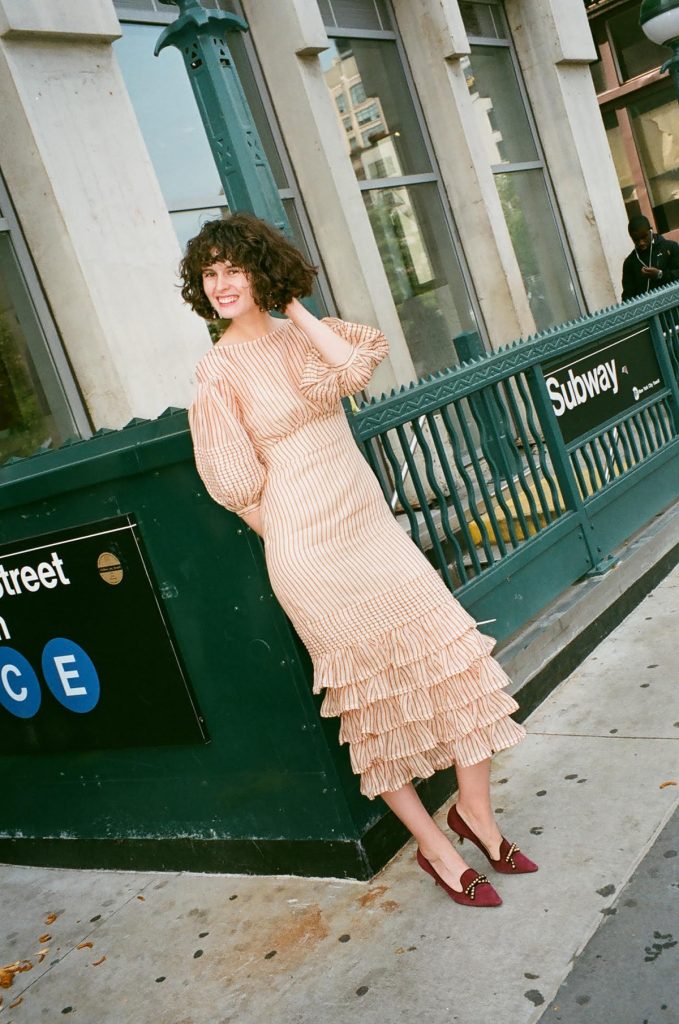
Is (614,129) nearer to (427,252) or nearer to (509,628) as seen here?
(427,252)

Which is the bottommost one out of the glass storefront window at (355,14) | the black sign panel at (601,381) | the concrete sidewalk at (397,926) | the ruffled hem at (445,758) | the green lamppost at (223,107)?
the concrete sidewalk at (397,926)

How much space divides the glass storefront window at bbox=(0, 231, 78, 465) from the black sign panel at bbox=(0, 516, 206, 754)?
3.24 meters

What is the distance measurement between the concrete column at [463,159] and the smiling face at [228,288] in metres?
7.93

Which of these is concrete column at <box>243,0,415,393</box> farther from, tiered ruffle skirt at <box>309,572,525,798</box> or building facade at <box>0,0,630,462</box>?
tiered ruffle skirt at <box>309,572,525,798</box>

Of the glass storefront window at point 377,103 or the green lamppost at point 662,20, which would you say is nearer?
the green lamppost at point 662,20

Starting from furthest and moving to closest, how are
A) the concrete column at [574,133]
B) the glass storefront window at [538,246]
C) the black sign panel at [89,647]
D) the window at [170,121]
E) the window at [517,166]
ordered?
the concrete column at [574,133] → the glass storefront window at [538,246] → the window at [517,166] → the window at [170,121] → the black sign panel at [89,647]

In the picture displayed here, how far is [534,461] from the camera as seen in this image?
5090mm

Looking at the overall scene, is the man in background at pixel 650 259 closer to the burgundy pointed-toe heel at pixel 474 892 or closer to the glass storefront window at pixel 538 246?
the glass storefront window at pixel 538 246

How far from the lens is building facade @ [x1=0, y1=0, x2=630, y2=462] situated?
6684 millimetres

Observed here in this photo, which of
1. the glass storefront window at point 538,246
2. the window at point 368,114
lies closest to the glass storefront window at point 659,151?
the glass storefront window at point 538,246

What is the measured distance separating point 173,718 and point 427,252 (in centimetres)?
773

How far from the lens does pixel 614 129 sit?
2102 cm

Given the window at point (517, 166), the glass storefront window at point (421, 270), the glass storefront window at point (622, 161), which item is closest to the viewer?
the glass storefront window at point (421, 270)

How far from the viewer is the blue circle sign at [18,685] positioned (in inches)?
150
